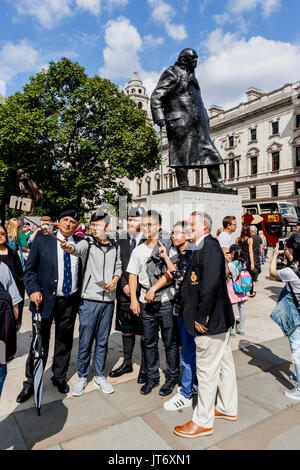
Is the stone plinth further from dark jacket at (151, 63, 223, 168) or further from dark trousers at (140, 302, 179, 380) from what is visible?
dark trousers at (140, 302, 179, 380)

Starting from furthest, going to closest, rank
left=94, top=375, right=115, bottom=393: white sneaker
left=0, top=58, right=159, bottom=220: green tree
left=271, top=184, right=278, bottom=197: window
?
1. left=271, top=184, right=278, bottom=197: window
2. left=0, top=58, right=159, bottom=220: green tree
3. left=94, top=375, right=115, bottom=393: white sneaker

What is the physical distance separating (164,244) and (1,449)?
241cm

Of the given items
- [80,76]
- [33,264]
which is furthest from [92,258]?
[80,76]

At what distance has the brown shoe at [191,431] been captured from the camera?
2.60 meters

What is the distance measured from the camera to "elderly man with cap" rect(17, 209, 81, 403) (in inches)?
135

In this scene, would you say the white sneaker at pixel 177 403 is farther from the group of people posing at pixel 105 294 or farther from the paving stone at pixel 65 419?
→ the paving stone at pixel 65 419

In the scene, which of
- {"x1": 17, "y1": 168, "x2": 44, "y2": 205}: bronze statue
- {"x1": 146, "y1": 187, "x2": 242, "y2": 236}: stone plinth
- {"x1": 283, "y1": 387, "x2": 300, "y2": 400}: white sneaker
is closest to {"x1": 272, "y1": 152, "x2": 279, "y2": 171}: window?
{"x1": 146, "y1": 187, "x2": 242, "y2": 236}: stone plinth

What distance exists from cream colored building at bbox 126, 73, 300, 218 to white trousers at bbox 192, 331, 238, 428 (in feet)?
117

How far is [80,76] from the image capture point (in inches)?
866

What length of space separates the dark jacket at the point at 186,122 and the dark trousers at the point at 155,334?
4.95 m

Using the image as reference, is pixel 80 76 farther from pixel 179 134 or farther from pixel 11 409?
pixel 11 409

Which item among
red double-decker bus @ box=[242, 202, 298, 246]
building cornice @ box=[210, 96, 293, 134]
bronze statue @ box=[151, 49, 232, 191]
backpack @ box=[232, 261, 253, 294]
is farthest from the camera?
building cornice @ box=[210, 96, 293, 134]

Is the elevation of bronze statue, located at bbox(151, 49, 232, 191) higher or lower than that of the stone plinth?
higher

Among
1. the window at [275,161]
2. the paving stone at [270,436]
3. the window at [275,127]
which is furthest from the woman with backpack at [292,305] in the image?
the window at [275,127]
